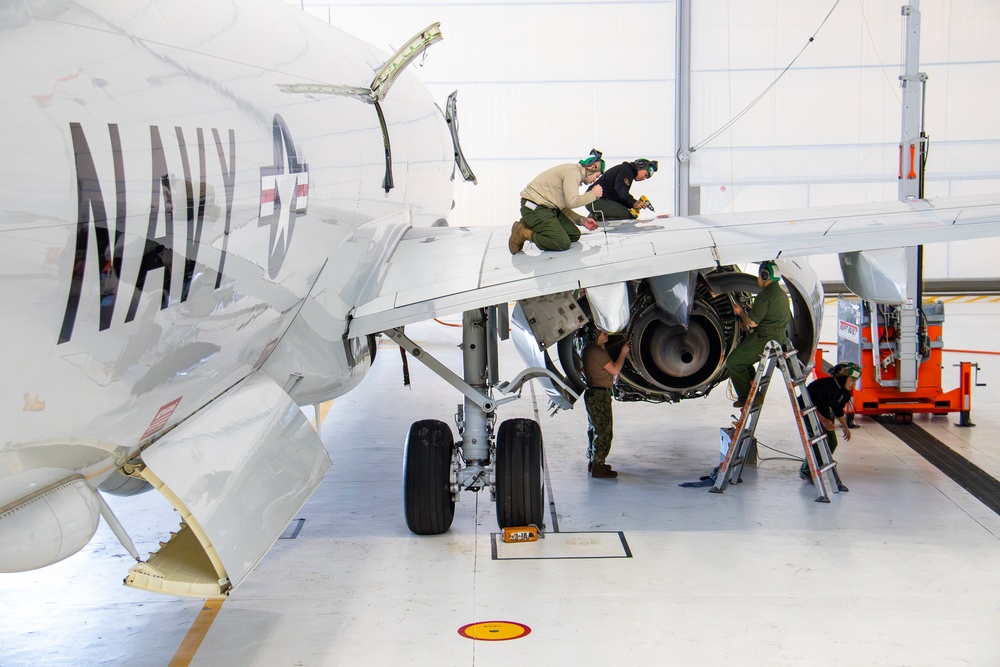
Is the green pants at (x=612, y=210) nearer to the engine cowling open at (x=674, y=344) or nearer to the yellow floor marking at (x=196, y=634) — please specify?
the engine cowling open at (x=674, y=344)

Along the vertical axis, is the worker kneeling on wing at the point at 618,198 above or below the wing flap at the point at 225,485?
above

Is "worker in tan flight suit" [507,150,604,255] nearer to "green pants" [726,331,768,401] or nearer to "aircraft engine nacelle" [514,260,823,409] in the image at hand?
"aircraft engine nacelle" [514,260,823,409]

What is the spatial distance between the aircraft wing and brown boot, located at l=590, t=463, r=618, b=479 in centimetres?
291

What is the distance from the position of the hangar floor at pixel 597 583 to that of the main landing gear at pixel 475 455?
0.28 metres

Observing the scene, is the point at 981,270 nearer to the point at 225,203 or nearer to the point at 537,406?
→ the point at 537,406

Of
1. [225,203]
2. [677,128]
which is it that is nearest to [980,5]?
[677,128]

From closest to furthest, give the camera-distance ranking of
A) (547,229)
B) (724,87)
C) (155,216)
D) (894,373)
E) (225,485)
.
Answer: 1. (155,216)
2. (225,485)
3. (547,229)
4. (894,373)
5. (724,87)

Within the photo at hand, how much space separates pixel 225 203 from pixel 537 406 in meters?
9.73

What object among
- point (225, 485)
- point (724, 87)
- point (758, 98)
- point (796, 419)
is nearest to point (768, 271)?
point (796, 419)

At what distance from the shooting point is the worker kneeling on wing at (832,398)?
10.6 metres

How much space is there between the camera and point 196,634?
716 centimetres

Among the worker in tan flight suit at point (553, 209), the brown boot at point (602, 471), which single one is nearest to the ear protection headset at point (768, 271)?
the worker in tan flight suit at point (553, 209)

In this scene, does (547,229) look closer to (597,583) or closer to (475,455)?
(475,455)

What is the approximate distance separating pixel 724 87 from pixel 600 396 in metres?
16.4
